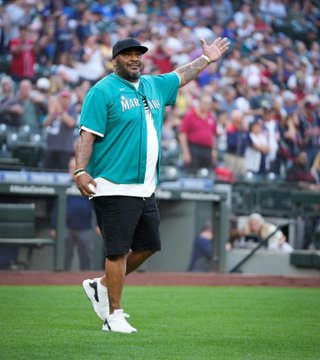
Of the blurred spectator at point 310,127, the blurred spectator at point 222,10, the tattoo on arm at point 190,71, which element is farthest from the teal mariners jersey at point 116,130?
the blurred spectator at point 222,10

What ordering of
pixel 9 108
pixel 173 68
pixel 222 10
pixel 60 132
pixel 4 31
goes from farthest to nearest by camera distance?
pixel 222 10, pixel 173 68, pixel 4 31, pixel 9 108, pixel 60 132

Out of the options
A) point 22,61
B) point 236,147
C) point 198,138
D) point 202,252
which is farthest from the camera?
point 236,147

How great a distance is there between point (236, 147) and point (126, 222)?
36.7ft

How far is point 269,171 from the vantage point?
61.3 ft

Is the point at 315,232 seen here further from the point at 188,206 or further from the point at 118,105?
the point at 118,105

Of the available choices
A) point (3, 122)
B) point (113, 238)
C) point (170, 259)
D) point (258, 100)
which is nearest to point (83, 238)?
point (170, 259)

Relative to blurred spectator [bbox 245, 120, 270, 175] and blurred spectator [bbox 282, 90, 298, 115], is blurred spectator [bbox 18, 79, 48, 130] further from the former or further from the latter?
blurred spectator [bbox 282, 90, 298, 115]

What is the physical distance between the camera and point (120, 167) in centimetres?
683

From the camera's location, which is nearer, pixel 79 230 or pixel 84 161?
pixel 84 161

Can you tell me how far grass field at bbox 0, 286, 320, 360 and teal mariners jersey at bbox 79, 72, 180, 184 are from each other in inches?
44.9

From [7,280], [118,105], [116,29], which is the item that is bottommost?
[7,280]

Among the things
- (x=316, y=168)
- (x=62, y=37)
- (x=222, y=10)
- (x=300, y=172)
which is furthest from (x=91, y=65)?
(x=222, y=10)

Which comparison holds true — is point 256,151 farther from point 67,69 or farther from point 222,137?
point 67,69

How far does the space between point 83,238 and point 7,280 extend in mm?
2204
